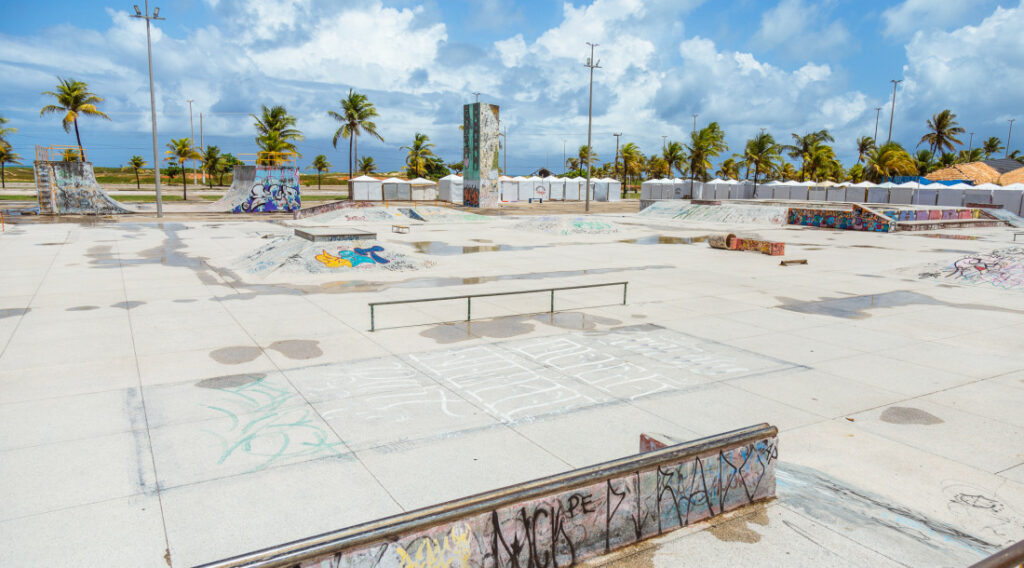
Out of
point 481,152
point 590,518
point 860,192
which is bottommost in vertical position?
point 590,518

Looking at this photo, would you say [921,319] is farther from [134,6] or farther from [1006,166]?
[1006,166]

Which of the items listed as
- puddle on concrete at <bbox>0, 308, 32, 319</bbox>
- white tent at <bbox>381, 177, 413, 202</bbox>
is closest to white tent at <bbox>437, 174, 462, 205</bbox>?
white tent at <bbox>381, 177, 413, 202</bbox>

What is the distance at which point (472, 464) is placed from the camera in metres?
6.42

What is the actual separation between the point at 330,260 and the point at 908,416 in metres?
15.9

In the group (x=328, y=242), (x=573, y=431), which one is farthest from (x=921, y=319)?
(x=328, y=242)

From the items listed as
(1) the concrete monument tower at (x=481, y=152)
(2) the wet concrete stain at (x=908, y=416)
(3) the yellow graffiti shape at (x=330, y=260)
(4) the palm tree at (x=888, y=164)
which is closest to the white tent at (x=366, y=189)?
(1) the concrete monument tower at (x=481, y=152)

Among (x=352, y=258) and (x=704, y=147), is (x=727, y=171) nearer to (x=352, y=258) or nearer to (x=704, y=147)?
(x=704, y=147)

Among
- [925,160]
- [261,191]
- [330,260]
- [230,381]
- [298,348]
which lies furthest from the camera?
[925,160]

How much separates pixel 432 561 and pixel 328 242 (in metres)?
17.0

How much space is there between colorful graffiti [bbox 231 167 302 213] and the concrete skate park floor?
30658 mm

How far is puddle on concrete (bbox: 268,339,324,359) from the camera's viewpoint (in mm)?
10336

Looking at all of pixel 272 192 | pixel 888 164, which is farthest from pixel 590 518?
pixel 888 164

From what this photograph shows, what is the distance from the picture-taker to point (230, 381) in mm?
8922

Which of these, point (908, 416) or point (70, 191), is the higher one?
point (70, 191)
